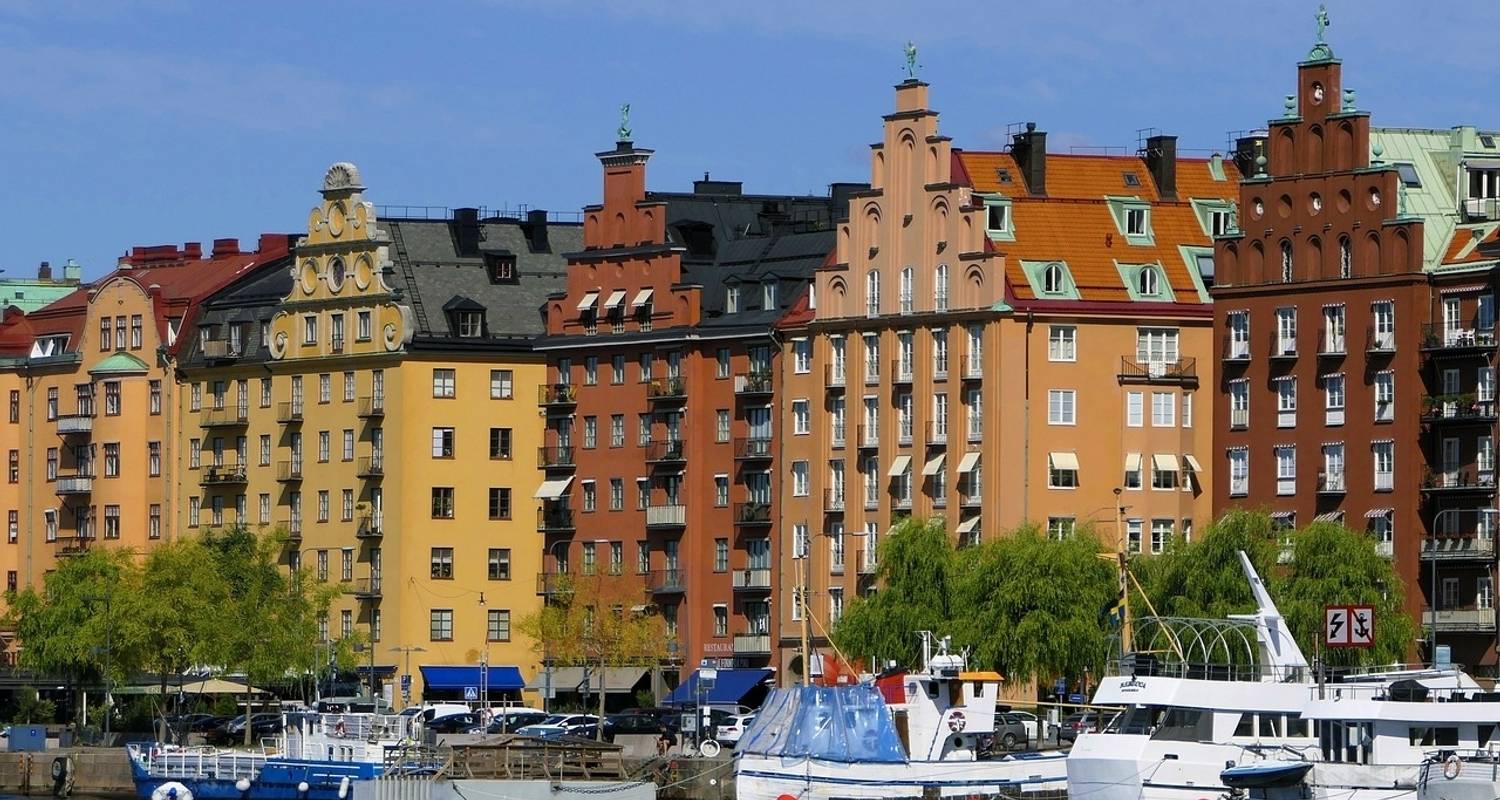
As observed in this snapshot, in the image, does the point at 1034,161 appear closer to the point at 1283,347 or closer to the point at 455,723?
the point at 1283,347

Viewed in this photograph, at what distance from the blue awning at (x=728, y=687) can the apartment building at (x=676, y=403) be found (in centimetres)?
140

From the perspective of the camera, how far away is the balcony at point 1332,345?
6304 inches

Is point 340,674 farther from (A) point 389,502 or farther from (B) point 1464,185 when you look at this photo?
(B) point 1464,185

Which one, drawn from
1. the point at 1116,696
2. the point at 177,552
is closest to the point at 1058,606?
the point at 1116,696

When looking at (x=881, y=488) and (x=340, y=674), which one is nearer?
(x=881, y=488)

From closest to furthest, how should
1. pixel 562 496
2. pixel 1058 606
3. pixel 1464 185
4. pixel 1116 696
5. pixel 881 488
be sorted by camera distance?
pixel 1116 696, pixel 1058 606, pixel 1464 185, pixel 881 488, pixel 562 496

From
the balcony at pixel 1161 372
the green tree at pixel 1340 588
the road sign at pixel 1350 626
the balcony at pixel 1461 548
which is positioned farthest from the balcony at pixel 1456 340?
the road sign at pixel 1350 626

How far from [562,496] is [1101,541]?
129 ft

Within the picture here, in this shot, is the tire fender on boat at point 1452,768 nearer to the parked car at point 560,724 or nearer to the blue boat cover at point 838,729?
the blue boat cover at point 838,729

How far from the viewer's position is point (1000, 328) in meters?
170

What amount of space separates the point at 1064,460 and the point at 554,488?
31.2 m

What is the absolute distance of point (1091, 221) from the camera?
572 feet

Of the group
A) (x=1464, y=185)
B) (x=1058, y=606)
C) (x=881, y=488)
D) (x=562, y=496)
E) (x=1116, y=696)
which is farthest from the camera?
(x=562, y=496)

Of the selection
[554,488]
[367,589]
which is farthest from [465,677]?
[554,488]
